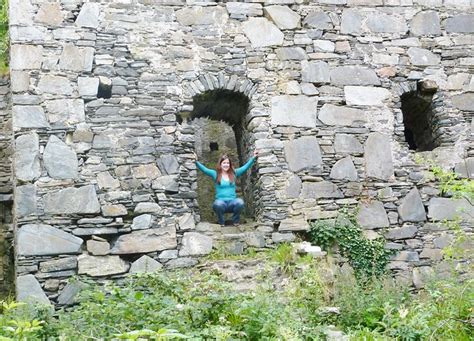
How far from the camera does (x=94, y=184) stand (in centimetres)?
661

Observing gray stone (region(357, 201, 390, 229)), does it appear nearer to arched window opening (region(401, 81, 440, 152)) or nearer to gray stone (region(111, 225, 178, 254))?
arched window opening (region(401, 81, 440, 152))

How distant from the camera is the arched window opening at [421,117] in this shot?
7.70 metres

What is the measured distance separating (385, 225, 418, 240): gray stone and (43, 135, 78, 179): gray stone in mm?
3521

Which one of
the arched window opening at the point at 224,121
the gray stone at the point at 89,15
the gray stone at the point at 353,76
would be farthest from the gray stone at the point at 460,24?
the gray stone at the point at 89,15

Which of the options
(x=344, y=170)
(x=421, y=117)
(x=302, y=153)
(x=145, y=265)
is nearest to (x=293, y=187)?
(x=302, y=153)

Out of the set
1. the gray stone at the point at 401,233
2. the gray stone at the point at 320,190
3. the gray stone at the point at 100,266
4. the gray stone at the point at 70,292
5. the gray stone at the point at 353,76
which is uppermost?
the gray stone at the point at 353,76

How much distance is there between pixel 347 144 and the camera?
7.27 metres

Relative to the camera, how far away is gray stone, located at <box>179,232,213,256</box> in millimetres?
6656

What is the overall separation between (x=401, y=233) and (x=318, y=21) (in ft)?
8.89

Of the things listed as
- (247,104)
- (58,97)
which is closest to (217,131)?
(247,104)

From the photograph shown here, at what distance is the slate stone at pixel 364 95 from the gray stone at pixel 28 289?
3.99 metres

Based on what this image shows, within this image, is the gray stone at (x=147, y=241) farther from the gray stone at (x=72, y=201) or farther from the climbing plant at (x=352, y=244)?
the climbing plant at (x=352, y=244)

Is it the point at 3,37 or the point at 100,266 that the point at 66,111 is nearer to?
the point at 100,266

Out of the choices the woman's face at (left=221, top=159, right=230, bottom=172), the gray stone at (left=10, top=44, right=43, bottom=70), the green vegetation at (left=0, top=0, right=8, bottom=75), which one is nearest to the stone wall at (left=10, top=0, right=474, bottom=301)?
the gray stone at (left=10, top=44, right=43, bottom=70)
